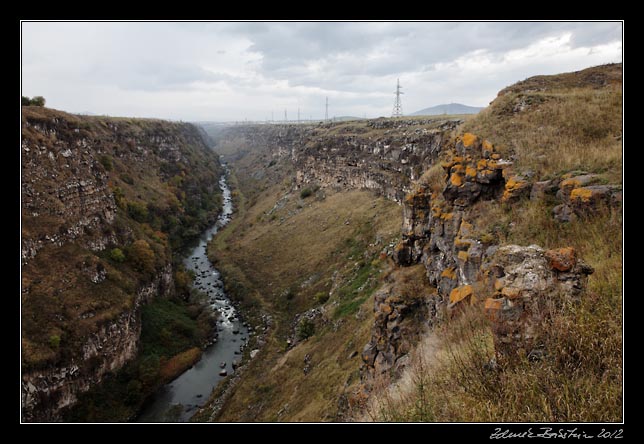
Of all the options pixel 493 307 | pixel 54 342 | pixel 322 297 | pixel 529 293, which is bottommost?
pixel 54 342

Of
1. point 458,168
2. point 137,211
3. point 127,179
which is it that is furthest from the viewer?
point 127,179

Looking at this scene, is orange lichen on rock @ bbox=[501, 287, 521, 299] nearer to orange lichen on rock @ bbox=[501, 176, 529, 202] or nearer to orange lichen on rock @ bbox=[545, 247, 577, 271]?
orange lichen on rock @ bbox=[545, 247, 577, 271]

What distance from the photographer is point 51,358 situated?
1068 inches

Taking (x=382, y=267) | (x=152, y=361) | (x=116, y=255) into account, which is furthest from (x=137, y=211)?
(x=382, y=267)

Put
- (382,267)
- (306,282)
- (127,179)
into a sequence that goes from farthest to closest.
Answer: (127,179)
(306,282)
(382,267)

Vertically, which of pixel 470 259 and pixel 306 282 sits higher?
pixel 470 259

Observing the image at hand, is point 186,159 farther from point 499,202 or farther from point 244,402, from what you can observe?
point 499,202

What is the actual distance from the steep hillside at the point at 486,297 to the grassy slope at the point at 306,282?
9.2 inches

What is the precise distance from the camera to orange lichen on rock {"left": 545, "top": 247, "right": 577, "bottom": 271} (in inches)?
285

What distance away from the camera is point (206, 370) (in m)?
35.8

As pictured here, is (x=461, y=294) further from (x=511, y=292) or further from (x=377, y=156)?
(x=377, y=156)

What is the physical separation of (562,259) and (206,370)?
36039 millimetres

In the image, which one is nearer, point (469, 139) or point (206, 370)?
point (469, 139)

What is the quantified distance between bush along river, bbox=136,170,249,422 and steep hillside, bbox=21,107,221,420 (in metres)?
2.84
